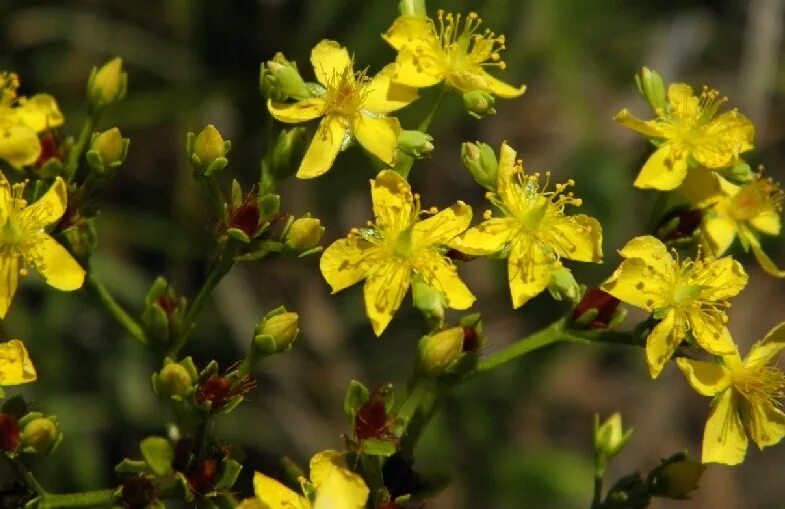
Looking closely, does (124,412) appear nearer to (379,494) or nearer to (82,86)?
(82,86)

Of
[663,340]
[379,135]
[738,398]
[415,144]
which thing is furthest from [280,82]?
[738,398]

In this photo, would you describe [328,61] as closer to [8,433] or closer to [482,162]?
[482,162]

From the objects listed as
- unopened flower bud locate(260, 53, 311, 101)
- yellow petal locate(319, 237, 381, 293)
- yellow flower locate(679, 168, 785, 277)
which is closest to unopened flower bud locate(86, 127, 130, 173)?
unopened flower bud locate(260, 53, 311, 101)

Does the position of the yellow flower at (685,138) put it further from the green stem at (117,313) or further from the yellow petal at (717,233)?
the green stem at (117,313)

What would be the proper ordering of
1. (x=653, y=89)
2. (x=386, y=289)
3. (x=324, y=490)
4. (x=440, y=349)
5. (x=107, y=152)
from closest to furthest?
1. (x=324, y=490)
2. (x=440, y=349)
3. (x=386, y=289)
4. (x=107, y=152)
5. (x=653, y=89)

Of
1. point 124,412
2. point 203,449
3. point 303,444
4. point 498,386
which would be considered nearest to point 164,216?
point 124,412

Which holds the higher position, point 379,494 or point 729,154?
point 729,154
